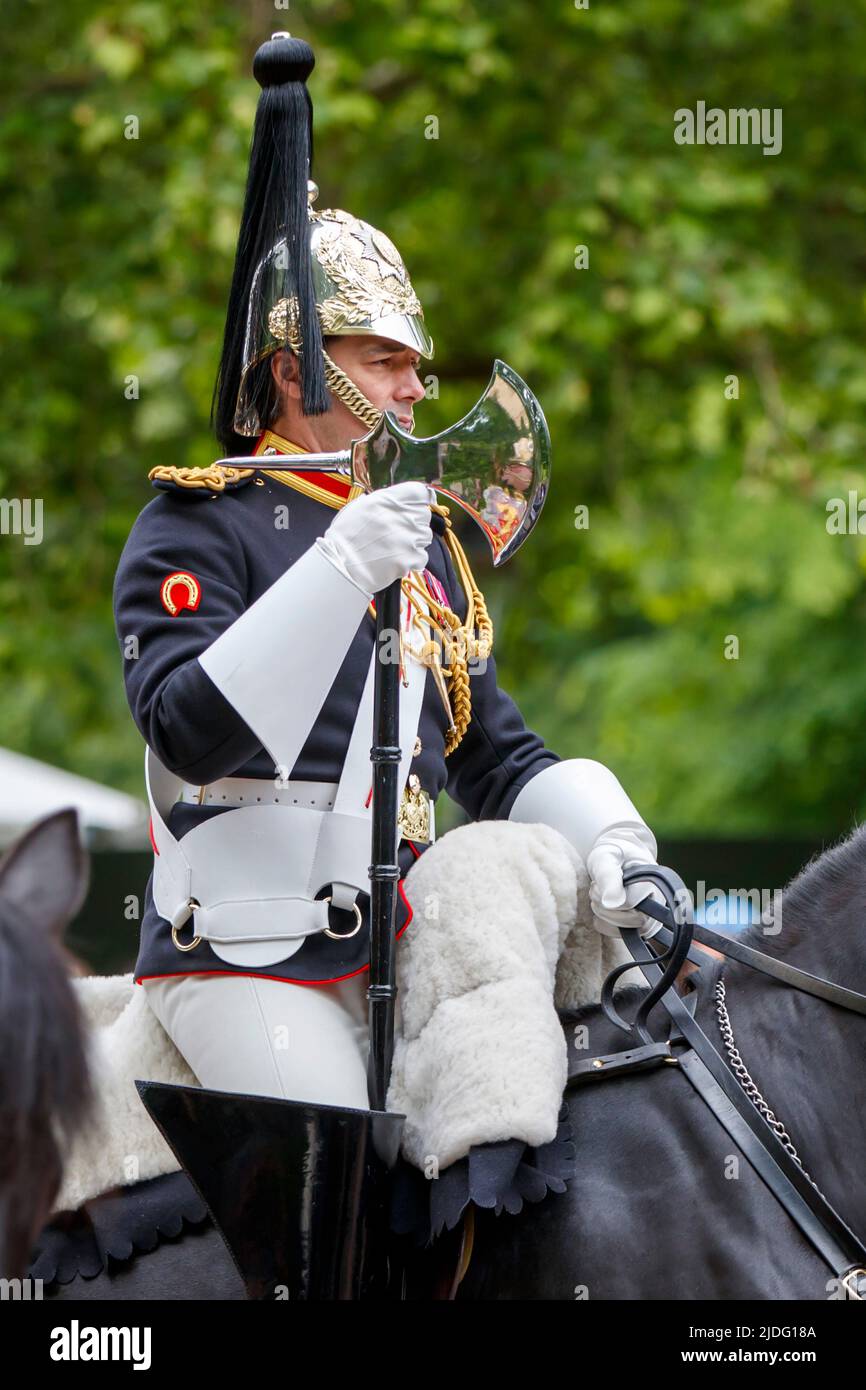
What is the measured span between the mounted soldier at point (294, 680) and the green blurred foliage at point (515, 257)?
174 inches

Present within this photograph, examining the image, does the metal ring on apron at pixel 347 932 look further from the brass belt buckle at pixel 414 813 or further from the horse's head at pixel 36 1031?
the horse's head at pixel 36 1031

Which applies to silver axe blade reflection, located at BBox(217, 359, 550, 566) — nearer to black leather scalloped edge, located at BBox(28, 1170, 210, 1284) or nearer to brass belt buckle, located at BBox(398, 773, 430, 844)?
brass belt buckle, located at BBox(398, 773, 430, 844)

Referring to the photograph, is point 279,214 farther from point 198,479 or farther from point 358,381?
point 198,479

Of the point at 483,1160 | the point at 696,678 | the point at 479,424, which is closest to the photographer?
the point at 483,1160

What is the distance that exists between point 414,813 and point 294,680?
1.48ft

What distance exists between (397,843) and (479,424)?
70cm

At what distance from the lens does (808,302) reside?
8344 millimetres

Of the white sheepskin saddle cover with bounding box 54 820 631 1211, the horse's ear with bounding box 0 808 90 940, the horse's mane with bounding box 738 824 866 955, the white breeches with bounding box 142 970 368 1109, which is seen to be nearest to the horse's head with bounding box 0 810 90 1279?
the horse's ear with bounding box 0 808 90 940

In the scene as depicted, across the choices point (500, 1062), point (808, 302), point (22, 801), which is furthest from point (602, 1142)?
point (22, 801)

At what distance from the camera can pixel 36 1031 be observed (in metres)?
1.72

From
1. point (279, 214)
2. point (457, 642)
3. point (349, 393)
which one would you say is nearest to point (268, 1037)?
point (457, 642)

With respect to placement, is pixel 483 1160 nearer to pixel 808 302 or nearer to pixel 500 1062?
pixel 500 1062

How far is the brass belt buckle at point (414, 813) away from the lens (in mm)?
2955

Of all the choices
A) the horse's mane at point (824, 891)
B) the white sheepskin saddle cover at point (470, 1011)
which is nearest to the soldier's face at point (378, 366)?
the white sheepskin saddle cover at point (470, 1011)
